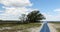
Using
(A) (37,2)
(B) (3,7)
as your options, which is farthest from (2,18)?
(A) (37,2)

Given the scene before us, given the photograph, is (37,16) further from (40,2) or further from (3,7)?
(3,7)

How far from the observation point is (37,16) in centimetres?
213

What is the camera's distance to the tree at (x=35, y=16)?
204 cm

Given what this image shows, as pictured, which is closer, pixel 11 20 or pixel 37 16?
pixel 11 20

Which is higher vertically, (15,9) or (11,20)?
(15,9)

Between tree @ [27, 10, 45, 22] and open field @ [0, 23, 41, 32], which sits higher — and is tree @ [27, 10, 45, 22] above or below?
above

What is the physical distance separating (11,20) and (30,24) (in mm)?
358

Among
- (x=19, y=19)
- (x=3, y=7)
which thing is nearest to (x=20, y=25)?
(x=19, y=19)

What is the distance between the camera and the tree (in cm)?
204

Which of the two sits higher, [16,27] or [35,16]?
[35,16]

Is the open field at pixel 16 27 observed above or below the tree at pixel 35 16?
below

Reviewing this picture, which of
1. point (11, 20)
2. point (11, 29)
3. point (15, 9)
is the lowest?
point (11, 29)

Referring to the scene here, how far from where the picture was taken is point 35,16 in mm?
2123

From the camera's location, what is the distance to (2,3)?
83.6 inches
